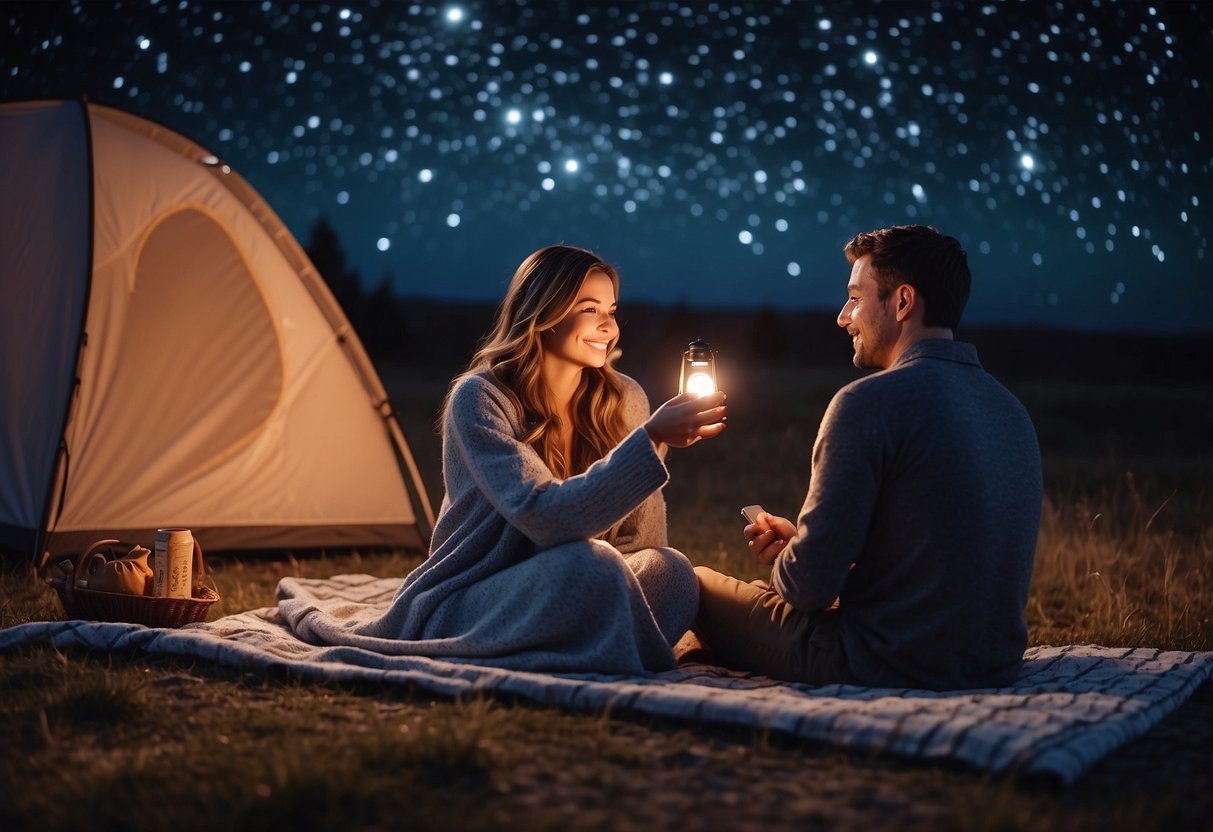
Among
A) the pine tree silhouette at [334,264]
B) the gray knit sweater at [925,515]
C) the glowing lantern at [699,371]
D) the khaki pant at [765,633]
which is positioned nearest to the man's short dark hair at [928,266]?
the gray knit sweater at [925,515]

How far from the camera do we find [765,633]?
3717 millimetres

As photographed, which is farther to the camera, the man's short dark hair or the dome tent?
the dome tent

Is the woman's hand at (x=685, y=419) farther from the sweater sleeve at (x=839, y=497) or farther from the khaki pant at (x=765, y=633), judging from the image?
the khaki pant at (x=765, y=633)

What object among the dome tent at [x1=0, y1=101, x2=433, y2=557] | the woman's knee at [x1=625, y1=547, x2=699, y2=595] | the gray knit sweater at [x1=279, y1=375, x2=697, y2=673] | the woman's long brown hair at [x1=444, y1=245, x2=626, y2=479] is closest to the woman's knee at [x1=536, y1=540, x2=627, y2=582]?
the gray knit sweater at [x1=279, y1=375, x2=697, y2=673]

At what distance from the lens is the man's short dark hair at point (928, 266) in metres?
3.33

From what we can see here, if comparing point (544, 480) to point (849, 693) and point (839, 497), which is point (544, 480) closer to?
point (839, 497)

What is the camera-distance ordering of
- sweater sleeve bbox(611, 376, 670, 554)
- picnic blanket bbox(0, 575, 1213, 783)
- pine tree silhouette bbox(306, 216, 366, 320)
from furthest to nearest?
pine tree silhouette bbox(306, 216, 366, 320), sweater sleeve bbox(611, 376, 670, 554), picnic blanket bbox(0, 575, 1213, 783)

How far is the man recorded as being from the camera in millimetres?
3145

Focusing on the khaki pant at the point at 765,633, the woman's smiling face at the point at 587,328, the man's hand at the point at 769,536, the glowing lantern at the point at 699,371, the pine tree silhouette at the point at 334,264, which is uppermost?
the pine tree silhouette at the point at 334,264

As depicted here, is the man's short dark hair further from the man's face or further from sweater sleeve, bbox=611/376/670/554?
sweater sleeve, bbox=611/376/670/554

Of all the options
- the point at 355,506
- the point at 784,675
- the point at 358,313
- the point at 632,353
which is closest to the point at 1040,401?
the point at 355,506

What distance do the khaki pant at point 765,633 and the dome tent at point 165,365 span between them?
A: 3.15 metres

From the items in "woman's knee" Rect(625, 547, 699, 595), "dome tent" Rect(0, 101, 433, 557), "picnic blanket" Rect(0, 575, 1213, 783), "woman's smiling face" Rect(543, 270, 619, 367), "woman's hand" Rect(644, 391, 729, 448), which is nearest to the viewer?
"picnic blanket" Rect(0, 575, 1213, 783)

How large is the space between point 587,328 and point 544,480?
63cm
